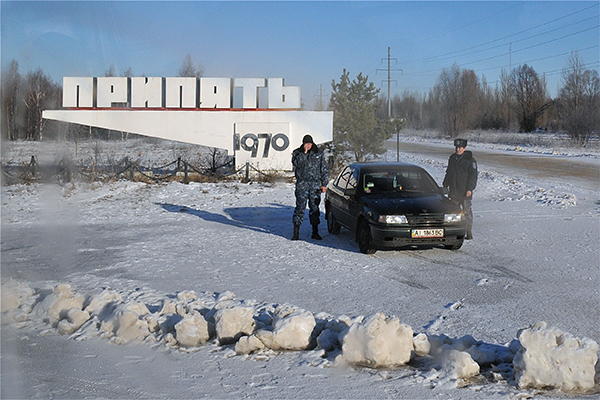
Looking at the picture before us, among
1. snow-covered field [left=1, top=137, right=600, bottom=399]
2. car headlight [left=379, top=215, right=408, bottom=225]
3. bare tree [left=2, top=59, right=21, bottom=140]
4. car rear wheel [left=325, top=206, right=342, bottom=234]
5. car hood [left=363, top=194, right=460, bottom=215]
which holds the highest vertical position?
bare tree [left=2, top=59, right=21, bottom=140]

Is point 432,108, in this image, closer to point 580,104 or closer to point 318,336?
point 580,104

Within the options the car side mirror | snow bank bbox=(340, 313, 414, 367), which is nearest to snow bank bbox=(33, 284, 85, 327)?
snow bank bbox=(340, 313, 414, 367)

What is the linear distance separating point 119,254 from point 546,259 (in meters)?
7.13

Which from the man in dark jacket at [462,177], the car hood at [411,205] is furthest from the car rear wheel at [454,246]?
the man in dark jacket at [462,177]

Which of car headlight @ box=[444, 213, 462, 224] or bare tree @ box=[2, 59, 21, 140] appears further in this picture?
car headlight @ box=[444, 213, 462, 224]

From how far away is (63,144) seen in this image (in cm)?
457

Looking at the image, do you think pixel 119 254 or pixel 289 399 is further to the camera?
pixel 119 254

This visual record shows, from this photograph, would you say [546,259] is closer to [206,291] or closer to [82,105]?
[206,291]

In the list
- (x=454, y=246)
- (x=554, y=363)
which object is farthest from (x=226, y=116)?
(x=554, y=363)

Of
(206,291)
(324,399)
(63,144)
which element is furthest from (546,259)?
(63,144)

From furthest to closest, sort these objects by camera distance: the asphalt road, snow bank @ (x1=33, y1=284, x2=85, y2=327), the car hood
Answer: the asphalt road < the car hood < snow bank @ (x1=33, y1=284, x2=85, y2=327)

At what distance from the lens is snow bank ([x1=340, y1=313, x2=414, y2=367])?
5.11 m

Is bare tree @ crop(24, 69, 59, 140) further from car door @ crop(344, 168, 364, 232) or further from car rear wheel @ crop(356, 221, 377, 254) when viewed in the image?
car door @ crop(344, 168, 364, 232)

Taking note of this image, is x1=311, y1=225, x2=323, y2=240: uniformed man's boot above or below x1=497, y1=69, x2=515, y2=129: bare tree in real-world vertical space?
below
